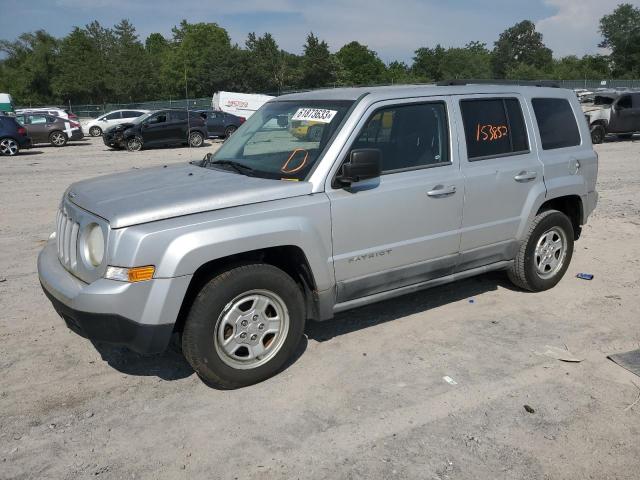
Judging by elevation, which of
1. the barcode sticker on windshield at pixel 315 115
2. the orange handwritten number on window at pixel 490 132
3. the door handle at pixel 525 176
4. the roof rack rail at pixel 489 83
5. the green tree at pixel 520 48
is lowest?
the door handle at pixel 525 176

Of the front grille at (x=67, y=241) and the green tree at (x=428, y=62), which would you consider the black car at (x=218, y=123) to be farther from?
the green tree at (x=428, y=62)

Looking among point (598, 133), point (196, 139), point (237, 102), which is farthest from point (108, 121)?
point (598, 133)

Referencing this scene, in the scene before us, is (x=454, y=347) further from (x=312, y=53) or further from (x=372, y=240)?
(x=312, y=53)

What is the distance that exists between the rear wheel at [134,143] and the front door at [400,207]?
19609mm

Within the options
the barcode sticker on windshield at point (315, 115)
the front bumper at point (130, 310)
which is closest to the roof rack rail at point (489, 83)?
the barcode sticker on windshield at point (315, 115)

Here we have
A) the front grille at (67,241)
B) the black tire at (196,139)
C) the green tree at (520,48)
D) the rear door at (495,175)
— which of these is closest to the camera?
the front grille at (67,241)

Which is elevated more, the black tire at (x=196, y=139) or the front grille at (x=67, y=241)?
the front grille at (x=67, y=241)

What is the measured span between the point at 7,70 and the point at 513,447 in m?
81.8

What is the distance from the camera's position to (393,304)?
523 centimetres

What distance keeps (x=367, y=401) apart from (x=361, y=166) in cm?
152

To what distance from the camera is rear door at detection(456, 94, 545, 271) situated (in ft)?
15.0

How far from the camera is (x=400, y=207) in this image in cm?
414

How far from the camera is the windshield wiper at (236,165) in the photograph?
4172mm

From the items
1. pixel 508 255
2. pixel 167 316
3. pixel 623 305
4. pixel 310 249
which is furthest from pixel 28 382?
pixel 623 305
